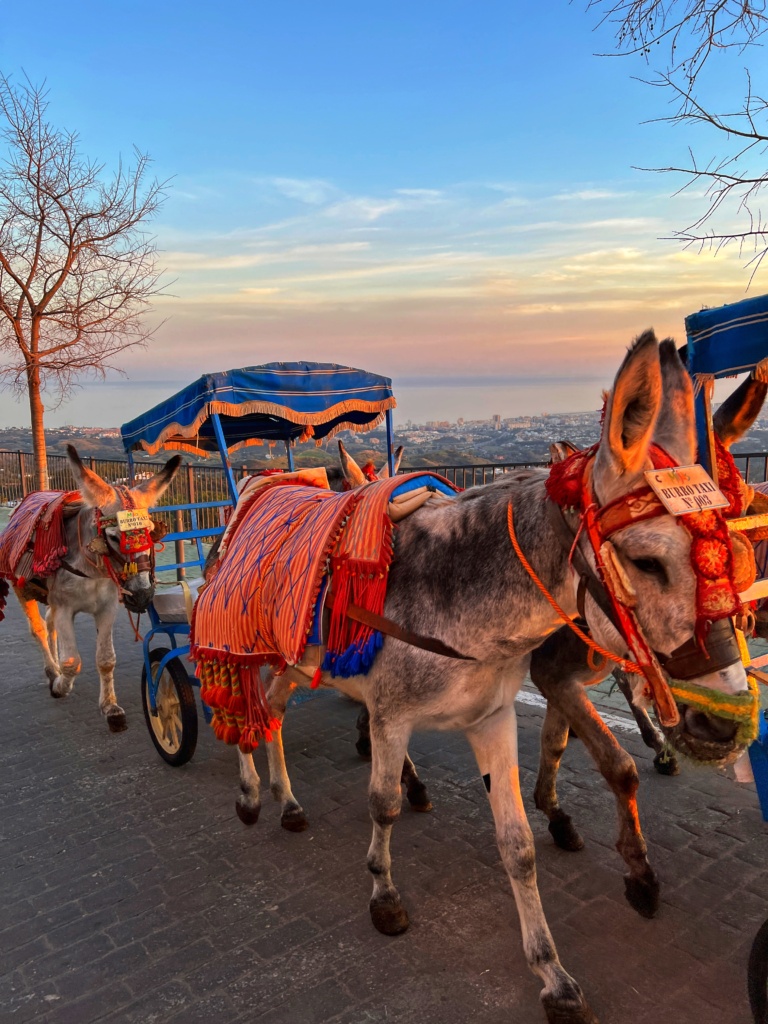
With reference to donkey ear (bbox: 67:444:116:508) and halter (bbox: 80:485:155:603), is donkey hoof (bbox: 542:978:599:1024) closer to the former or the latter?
halter (bbox: 80:485:155:603)

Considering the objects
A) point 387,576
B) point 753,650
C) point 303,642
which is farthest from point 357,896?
point 753,650

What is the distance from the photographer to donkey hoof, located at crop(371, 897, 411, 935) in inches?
116

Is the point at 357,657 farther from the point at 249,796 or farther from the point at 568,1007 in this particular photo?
the point at 249,796

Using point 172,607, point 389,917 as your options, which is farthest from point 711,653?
point 172,607

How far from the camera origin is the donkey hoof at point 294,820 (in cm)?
384

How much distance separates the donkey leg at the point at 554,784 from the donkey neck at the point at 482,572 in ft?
4.47

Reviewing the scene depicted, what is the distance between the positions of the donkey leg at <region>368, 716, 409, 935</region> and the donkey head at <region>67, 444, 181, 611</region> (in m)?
2.77

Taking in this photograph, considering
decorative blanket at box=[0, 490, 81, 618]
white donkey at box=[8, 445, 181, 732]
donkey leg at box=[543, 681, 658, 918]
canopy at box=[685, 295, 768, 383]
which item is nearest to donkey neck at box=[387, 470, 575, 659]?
canopy at box=[685, 295, 768, 383]

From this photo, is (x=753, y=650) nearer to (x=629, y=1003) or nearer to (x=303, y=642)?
(x=629, y=1003)

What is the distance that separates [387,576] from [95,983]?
2073 mm

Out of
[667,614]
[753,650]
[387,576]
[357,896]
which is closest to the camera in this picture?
[667,614]

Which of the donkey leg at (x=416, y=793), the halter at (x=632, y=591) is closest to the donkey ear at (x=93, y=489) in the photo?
the donkey leg at (x=416, y=793)

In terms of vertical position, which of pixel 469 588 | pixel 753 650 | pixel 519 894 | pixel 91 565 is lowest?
pixel 753 650

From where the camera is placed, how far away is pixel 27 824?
4059 mm
